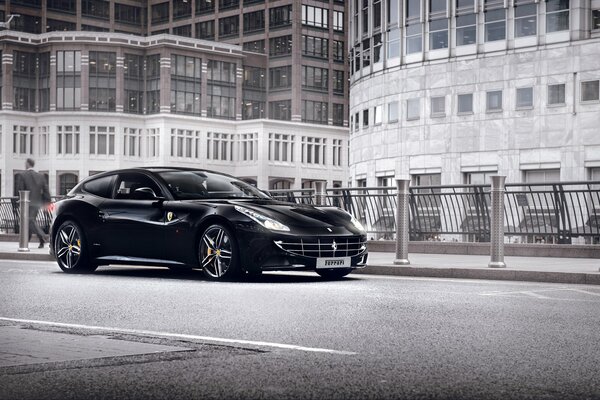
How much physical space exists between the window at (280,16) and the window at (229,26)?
454 cm

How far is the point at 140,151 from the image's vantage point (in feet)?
287

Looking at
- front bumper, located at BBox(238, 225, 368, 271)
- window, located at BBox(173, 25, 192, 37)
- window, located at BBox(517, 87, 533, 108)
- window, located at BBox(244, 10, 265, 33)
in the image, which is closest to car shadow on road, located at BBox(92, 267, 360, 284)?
front bumper, located at BBox(238, 225, 368, 271)

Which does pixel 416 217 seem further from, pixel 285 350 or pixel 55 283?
pixel 285 350

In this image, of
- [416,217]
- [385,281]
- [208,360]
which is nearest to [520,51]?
[416,217]

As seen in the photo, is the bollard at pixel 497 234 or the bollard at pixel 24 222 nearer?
the bollard at pixel 497 234

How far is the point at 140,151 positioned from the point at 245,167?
33.4 ft

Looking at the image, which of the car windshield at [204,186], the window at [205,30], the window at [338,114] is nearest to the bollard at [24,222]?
the car windshield at [204,186]

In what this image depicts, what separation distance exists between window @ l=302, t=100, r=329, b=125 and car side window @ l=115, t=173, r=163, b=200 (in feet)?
268

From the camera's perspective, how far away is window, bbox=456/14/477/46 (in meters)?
50.5

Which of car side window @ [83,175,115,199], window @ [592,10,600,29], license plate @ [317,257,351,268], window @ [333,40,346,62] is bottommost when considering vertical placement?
license plate @ [317,257,351,268]

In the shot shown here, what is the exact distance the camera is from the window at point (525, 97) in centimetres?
4812

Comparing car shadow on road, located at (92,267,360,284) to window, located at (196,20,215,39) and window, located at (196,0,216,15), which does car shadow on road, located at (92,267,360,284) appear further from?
window, located at (196,0,216,15)

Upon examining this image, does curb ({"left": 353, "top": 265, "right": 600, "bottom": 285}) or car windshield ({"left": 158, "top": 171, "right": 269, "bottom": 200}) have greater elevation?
car windshield ({"left": 158, "top": 171, "right": 269, "bottom": 200})

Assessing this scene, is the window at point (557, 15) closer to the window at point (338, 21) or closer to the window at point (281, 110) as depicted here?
the window at point (281, 110)
